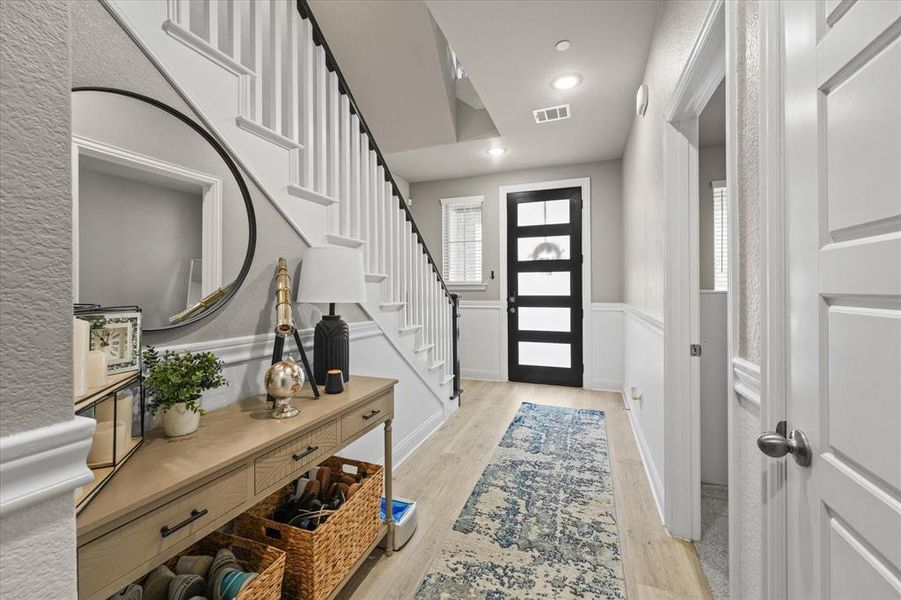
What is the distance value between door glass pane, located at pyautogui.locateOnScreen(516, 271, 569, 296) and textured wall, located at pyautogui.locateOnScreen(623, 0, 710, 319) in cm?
103

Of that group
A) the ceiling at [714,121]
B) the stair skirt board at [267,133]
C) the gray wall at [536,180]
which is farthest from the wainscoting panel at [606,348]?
the stair skirt board at [267,133]

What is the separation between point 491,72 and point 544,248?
2.24 metres

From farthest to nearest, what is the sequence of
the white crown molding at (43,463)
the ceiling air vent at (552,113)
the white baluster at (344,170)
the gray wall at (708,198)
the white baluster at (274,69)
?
the gray wall at (708,198)
the ceiling air vent at (552,113)
the white baluster at (344,170)
the white baluster at (274,69)
the white crown molding at (43,463)

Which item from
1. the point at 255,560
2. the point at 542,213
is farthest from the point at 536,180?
the point at 255,560

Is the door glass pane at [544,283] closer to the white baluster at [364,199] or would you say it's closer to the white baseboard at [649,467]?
the white baseboard at [649,467]

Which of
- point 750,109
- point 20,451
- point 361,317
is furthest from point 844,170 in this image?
point 361,317

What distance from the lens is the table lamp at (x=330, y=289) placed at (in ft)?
5.13

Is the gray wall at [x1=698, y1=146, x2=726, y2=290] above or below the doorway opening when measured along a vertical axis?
above

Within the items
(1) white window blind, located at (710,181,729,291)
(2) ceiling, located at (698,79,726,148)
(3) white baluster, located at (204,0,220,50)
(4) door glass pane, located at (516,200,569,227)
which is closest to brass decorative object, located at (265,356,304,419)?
(3) white baluster, located at (204,0,220,50)

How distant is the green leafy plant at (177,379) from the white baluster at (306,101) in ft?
3.32

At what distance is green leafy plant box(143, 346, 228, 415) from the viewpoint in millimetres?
1043

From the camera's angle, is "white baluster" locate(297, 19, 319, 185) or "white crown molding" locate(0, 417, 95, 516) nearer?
"white crown molding" locate(0, 417, 95, 516)

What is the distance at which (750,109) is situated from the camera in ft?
3.23

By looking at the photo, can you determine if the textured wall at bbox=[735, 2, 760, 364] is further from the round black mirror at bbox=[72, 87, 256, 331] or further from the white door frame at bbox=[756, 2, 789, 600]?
the round black mirror at bbox=[72, 87, 256, 331]
